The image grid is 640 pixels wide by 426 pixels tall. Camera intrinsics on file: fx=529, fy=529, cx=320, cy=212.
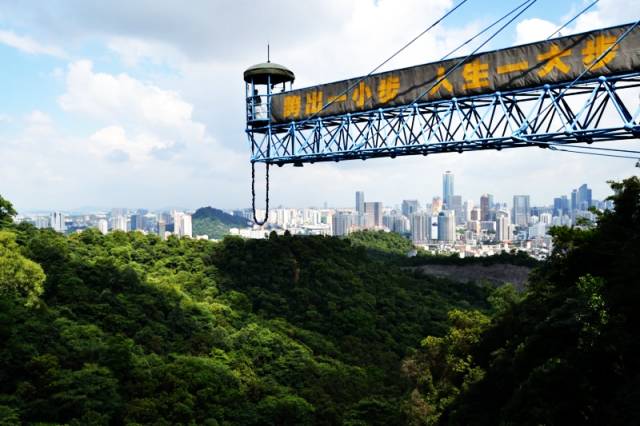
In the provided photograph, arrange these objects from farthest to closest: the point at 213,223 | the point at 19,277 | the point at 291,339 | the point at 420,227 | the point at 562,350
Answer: the point at 420,227 < the point at 213,223 < the point at 291,339 < the point at 19,277 < the point at 562,350

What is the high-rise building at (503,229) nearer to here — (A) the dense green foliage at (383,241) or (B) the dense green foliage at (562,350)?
(A) the dense green foliage at (383,241)

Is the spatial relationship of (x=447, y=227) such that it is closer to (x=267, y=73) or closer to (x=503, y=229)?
(x=503, y=229)

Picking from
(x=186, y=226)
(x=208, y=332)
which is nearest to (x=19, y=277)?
(x=208, y=332)

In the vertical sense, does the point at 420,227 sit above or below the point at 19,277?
below

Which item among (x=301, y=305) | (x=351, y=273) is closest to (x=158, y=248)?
(x=301, y=305)

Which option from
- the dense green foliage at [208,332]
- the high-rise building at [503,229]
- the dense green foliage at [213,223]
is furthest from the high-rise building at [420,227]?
the dense green foliage at [208,332]

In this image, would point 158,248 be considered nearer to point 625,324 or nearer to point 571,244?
point 571,244

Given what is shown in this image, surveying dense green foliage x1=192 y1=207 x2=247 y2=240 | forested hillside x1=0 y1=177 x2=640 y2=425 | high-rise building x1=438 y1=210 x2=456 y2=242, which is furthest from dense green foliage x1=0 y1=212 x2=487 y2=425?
high-rise building x1=438 y1=210 x2=456 y2=242
